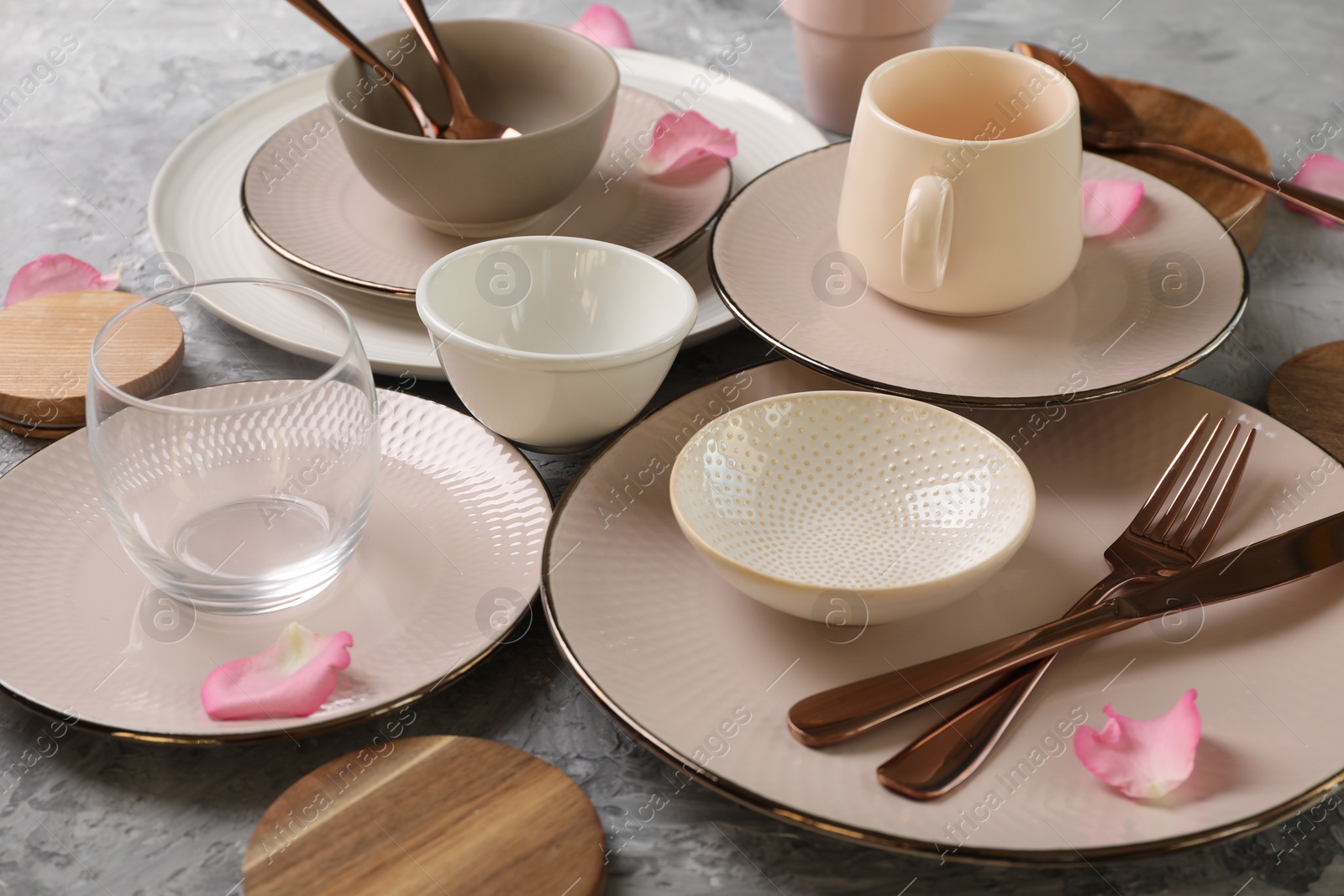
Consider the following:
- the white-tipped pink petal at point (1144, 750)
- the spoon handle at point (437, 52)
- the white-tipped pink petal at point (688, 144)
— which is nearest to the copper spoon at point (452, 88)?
the spoon handle at point (437, 52)

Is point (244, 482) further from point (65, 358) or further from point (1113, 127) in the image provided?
point (1113, 127)

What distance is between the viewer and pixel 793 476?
23.1 inches

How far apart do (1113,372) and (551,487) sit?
321mm

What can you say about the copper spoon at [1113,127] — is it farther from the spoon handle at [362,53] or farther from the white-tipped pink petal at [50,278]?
the white-tipped pink petal at [50,278]

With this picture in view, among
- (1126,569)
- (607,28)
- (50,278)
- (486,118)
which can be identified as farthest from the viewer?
(607,28)

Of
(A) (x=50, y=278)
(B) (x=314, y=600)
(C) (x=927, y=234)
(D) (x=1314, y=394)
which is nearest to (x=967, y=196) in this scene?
(C) (x=927, y=234)

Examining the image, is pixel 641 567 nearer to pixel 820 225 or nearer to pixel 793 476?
pixel 793 476

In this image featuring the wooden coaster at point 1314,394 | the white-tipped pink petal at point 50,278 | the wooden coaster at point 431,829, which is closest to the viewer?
the wooden coaster at point 431,829

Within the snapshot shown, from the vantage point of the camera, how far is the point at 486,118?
0.94 metres

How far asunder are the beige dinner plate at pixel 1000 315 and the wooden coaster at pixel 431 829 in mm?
273

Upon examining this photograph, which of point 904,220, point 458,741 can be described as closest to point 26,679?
point 458,741

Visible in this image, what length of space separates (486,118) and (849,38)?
324 mm

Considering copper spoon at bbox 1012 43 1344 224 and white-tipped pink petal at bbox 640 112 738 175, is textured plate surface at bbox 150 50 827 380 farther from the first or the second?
copper spoon at bbox 1012 43 1344 224

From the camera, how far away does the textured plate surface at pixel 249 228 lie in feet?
2.39
